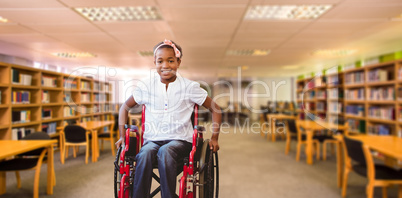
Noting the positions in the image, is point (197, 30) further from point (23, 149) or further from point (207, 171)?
point (207, 171)

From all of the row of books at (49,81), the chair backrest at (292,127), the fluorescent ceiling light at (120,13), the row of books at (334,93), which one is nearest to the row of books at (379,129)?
the row of books at (334,93)

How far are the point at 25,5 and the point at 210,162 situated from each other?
2.93 meters

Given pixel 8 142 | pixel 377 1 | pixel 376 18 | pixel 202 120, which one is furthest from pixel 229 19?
pixel 8 142

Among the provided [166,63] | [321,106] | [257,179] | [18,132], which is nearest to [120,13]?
[166,63]

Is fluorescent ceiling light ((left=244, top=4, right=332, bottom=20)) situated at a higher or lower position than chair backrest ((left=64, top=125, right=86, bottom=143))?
higher

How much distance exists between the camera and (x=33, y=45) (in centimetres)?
441

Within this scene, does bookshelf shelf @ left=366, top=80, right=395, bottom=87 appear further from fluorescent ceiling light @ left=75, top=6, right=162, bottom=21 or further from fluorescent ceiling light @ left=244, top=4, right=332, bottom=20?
fluorescent ceiling light @ left=75, top=6, right=162, bottom=21

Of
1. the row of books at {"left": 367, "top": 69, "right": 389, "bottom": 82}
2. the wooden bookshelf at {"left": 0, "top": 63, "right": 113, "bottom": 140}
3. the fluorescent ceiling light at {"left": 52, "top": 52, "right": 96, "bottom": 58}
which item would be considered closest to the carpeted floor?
the wooden bookshelf at {"left": 0, "top": 63, "right": 113, "bottom": 140}

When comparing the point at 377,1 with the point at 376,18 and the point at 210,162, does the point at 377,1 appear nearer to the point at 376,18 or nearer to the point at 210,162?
the point at 376,18

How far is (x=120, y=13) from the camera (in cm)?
300

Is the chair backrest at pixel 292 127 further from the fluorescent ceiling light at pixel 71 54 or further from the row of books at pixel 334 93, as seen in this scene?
the fluorescent ceiling light at pixel 71 54

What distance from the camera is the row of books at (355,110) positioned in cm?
543

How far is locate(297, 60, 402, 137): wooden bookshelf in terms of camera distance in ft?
14.4

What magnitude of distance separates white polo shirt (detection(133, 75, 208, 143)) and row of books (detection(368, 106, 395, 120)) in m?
5.31
